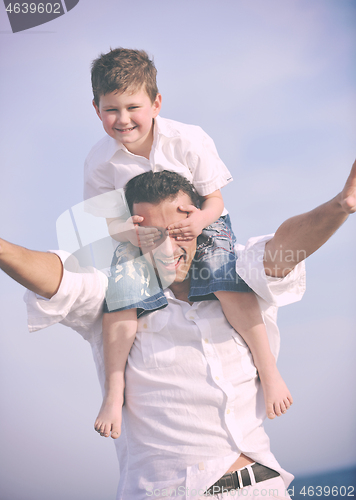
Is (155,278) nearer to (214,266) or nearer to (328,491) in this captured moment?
(214,266)

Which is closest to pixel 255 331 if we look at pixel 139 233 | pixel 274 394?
pixel 274 394

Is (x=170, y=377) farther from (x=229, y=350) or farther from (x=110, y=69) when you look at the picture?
(x=110, y=69)

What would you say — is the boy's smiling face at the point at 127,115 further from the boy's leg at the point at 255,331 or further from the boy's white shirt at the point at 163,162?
the boy's leg at the point at 255,331

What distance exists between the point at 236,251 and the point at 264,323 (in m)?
0.26

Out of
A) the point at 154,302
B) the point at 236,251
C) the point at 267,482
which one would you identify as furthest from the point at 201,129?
the point at 267,482

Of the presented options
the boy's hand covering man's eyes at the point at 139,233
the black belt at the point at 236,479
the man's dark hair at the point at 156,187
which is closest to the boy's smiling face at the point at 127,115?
the man's dark hair at the point at 156,187

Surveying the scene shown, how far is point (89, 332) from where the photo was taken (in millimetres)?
1442

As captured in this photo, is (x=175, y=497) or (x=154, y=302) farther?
(x=154, y=302)

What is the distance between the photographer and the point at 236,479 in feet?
4.08

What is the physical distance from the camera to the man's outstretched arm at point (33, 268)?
100cm

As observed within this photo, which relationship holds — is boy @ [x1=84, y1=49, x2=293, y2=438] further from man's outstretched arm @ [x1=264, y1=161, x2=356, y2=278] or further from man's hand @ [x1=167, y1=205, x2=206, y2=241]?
man's outstretched arm @ [x1=264, y1=161, x2=356, y2=278]

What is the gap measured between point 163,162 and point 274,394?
32.3 inches

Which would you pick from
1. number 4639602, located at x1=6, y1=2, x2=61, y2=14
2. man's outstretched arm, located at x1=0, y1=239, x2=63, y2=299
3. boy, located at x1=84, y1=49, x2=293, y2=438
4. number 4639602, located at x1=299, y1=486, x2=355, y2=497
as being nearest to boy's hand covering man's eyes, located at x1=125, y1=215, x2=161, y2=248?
boy, located at x1=84, y1=49, x2=293, y2=438

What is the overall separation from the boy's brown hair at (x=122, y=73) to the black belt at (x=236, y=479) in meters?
1.20
